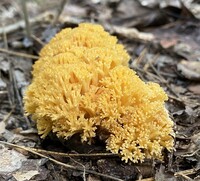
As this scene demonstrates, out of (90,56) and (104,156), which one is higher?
(90,56)

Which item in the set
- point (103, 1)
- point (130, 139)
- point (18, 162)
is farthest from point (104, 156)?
point (103, 1)

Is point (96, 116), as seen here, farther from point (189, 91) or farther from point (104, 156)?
point (189, 91)

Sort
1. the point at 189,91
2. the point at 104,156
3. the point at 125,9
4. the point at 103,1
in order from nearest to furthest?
Result: the point at 104,156 → the point at 189,91 → the point at 125,9 → the point at 103,1

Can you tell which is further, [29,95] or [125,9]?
[125,9]

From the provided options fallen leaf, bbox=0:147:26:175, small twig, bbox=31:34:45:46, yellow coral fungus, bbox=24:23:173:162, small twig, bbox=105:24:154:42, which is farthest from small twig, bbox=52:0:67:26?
fallen leaf, bbox=0:147:26:175

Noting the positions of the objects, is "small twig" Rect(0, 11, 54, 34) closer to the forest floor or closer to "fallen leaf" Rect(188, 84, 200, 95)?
the forest floor

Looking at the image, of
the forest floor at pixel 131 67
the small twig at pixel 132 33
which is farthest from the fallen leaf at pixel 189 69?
the small twig at pixel 132 33

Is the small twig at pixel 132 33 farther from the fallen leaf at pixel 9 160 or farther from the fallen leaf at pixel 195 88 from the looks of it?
the fallen leaf at pixel 9 160
